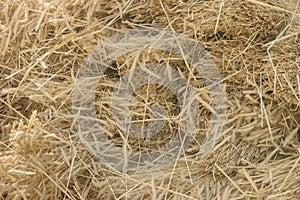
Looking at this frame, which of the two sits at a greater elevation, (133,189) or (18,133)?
(18,133)

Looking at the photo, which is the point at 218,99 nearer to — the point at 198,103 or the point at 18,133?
the point at 198,103

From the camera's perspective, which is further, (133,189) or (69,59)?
(69,59)

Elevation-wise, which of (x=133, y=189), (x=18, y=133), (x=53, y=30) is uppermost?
(x=53, y=30)

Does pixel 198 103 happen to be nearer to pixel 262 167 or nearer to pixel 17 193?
pixel 262 167

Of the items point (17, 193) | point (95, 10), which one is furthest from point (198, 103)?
point (17, 193)

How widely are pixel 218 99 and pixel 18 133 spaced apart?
1.44 ft

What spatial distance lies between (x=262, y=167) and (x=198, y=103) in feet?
0.63

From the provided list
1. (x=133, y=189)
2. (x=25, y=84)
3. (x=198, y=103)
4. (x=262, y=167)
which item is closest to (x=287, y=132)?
(x=262, y=167)

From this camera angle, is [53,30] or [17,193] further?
[53,30]

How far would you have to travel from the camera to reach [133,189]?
1.15 m

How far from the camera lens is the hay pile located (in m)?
1.14

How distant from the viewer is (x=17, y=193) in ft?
3.77

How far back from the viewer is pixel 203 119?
1175mm

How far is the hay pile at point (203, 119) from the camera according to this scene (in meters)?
1.14
